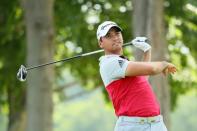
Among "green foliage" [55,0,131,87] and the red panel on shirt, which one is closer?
the red panel on shirt

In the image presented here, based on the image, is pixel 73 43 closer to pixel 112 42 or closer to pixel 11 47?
pixel 11 47

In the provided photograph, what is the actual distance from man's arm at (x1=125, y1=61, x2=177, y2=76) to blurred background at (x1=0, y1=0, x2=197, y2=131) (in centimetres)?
567

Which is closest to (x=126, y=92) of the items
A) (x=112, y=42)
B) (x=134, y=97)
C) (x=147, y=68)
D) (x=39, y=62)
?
(x=134, y=97)

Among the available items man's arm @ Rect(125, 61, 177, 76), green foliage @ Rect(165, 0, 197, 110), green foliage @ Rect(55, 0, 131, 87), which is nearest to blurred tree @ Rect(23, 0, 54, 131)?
green foliage @ Rect(55, 0, 131, 87)

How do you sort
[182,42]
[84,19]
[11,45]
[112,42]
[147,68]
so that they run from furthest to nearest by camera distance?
[11,45] < [182,42] < [84,19] < [112,42] < [147,68]

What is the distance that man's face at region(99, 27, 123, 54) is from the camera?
608 centimetres

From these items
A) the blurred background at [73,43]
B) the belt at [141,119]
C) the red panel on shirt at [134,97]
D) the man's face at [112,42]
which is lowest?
the belt at [141,119]

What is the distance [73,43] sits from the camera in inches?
655

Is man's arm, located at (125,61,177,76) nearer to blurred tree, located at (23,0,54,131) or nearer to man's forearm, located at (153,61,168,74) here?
man's forearm, located at (153,61,168,74)

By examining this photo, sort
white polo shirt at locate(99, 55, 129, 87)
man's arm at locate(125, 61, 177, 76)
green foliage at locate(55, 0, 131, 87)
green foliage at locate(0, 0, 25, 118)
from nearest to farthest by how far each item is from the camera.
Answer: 1. man's arm at locate(125, 61, 177, 76)
2. white polo shirt at locate(99, 55, 129, 87)
3. green foliage at locate(55, 0, 131, 87)
4. green foliage at locate(0, 0, 25, 118)

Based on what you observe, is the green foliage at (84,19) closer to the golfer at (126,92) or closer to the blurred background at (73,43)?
the blurred background at (73,43)

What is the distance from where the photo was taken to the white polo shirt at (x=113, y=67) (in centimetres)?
588

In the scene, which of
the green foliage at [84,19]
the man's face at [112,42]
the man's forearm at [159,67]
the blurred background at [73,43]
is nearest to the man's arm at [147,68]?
the man's forearm at [159,67]

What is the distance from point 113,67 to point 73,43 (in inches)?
422
